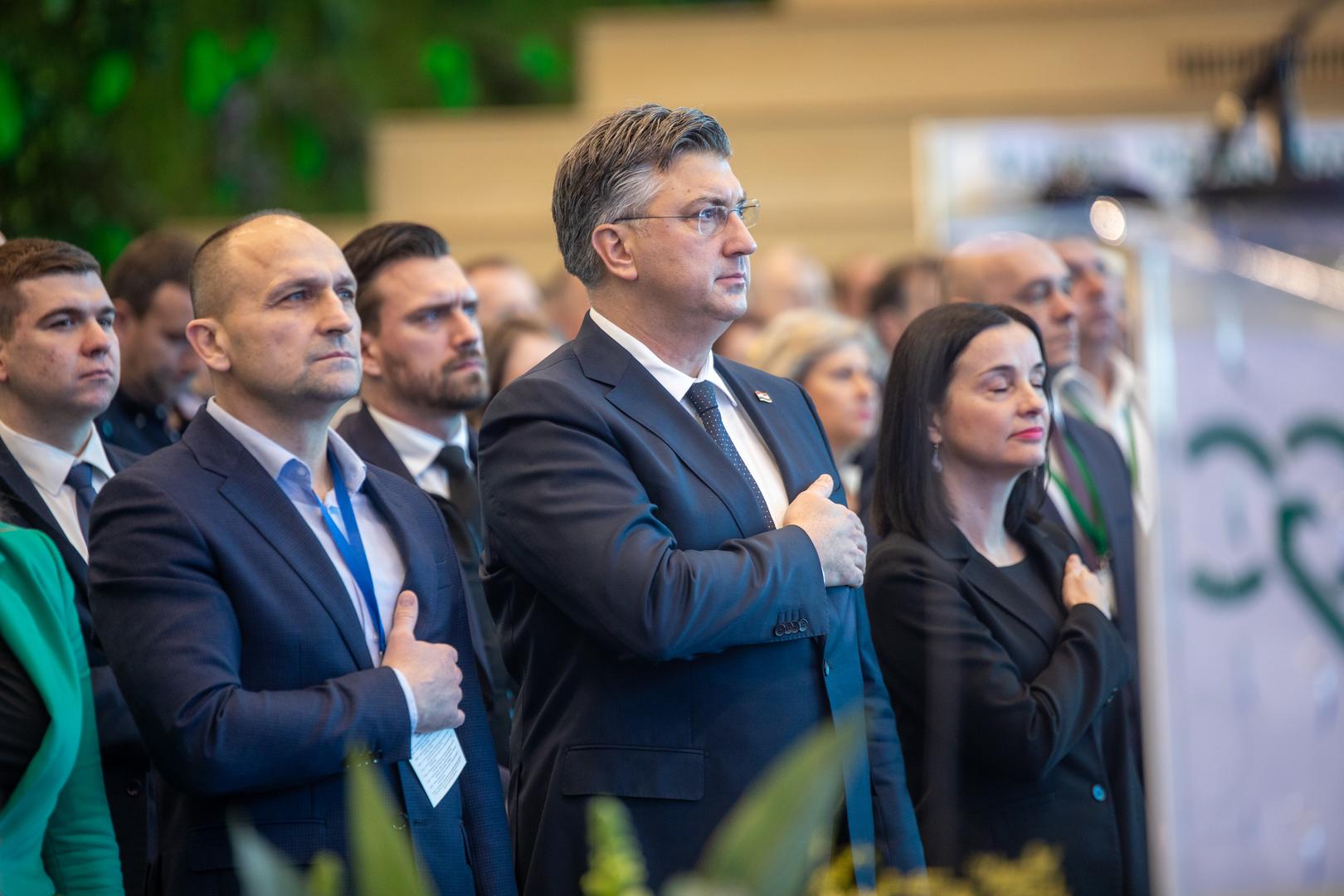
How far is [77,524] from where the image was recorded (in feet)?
8.97

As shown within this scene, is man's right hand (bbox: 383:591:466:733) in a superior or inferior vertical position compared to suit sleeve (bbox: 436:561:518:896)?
superior

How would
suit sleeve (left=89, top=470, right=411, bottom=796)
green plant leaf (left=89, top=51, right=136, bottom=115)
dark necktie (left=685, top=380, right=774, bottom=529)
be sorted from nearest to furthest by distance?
suit sleeve (left=89, top=470, right=411, bottom=796)
dark necktie (left=685, top=380, right=774, bottom=529)
green plant leaf (left=89, top=51, right=136, bottom=115)

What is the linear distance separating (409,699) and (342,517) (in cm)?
33

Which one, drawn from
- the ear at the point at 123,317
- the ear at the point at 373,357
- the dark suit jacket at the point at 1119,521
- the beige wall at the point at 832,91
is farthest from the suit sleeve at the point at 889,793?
the beige wall at the point at 832,91

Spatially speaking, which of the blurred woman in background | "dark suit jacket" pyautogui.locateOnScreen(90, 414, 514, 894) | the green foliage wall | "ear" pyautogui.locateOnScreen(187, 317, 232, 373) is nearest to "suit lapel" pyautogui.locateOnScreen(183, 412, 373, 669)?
"dark suit jacket" pyautogui.locateOnScreen(90, 414, 514, 894)

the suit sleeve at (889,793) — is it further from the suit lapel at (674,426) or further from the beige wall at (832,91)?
the beige wall at (832,91)

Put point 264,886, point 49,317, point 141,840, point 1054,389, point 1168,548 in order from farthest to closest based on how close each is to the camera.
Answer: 1. point 1054,389
2. point 49,317
3. point 141,840
4. point 1168,548
5. point 264,886

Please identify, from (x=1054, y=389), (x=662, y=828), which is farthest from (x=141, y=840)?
(x=1054, y=389)

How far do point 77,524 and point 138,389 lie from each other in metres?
0.76

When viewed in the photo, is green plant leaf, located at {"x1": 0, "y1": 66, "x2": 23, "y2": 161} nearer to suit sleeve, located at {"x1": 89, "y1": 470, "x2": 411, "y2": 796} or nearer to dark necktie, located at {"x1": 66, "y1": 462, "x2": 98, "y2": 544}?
dark necktie, located at {"x1": 66, "y1": 462, "x2": 98, "y2": 544}

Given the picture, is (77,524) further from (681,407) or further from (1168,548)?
(1168,548)

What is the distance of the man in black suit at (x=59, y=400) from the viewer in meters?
2.64

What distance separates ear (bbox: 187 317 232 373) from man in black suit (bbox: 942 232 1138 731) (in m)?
1.54

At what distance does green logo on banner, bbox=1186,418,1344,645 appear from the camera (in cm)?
146
